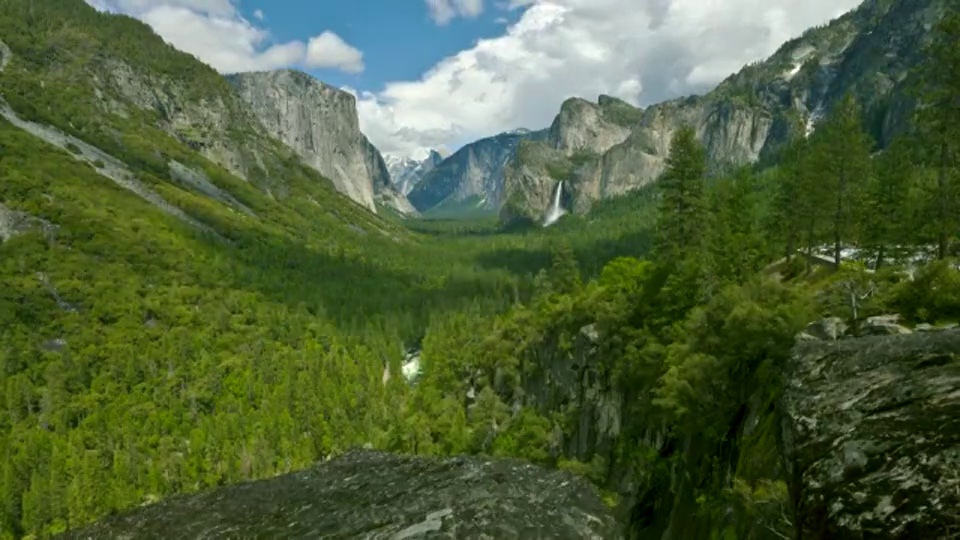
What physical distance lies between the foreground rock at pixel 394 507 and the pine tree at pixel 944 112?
91.3 feet

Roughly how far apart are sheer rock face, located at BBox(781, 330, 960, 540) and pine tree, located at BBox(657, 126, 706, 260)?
2026 inches

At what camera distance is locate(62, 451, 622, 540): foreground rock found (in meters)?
32.2

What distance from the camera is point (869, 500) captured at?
11.6 meters

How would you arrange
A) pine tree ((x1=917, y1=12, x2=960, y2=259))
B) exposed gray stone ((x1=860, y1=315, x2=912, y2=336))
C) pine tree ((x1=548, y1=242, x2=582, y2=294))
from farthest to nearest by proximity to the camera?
pine tree ((x1=548, y1=242, x2=582, y2=294)) < pine tree ((x1=917, y1=12, x2=960, y2=259)) < exposed gray stone ((x1=860, y1=315, x2=912, y2=336))

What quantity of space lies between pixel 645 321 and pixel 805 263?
1965cm

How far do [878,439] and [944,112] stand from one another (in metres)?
37.2

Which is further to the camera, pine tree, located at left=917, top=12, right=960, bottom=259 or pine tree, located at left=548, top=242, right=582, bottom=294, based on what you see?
pine tree, located at left=548, top=242, right=582, bottom=294

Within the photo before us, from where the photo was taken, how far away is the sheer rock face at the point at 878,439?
10953 millimetres

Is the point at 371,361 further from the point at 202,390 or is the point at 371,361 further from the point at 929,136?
the point at 929,136

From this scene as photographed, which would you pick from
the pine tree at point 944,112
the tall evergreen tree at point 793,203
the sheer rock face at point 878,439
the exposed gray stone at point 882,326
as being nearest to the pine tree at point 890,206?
the pine tree at point 944,112

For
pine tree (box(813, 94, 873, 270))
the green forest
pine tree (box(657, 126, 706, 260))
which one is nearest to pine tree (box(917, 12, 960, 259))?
the green forest

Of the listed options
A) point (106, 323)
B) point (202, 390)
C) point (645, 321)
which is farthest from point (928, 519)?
point (106, 323)

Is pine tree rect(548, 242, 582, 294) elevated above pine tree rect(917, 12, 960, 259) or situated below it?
below

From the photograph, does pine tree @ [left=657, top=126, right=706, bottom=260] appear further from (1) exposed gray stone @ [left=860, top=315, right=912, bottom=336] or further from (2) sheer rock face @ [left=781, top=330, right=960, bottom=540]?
(2) sheer rock face @ [left=781, top=330, right=960, bottom=540]
